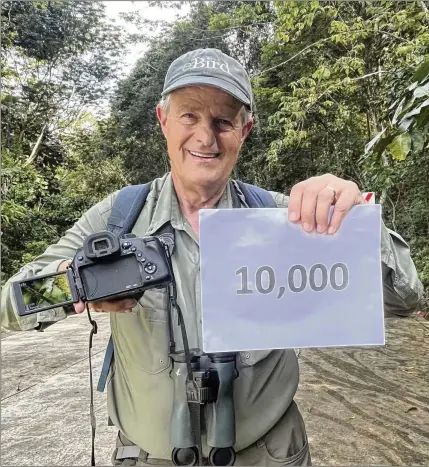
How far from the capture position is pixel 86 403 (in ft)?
6.48

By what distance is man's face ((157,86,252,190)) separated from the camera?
62 centimetres

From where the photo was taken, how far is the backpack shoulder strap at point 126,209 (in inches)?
23.6

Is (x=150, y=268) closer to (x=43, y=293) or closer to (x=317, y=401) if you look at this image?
(x=43, y=293)

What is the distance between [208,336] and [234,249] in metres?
0.12

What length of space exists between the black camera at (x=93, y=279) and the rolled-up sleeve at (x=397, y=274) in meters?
0.31

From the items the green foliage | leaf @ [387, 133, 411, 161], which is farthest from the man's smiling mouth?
the green foliage

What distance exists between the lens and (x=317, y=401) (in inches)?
76.5

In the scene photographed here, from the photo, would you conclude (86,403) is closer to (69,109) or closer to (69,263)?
(69,109)

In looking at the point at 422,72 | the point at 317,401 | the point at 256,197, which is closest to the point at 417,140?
the point at 422,72

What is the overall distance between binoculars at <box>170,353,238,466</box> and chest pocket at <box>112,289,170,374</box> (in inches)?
1.0

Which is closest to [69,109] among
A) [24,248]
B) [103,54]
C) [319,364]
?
Result: [103,54]

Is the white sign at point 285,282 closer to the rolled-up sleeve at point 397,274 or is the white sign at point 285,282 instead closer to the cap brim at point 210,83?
the rolled-up sleeve at point 397,274

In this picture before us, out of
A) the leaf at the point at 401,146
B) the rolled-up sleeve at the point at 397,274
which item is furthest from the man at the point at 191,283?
the leaf at the point at 401,146

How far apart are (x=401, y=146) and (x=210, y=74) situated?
58 centimetres
